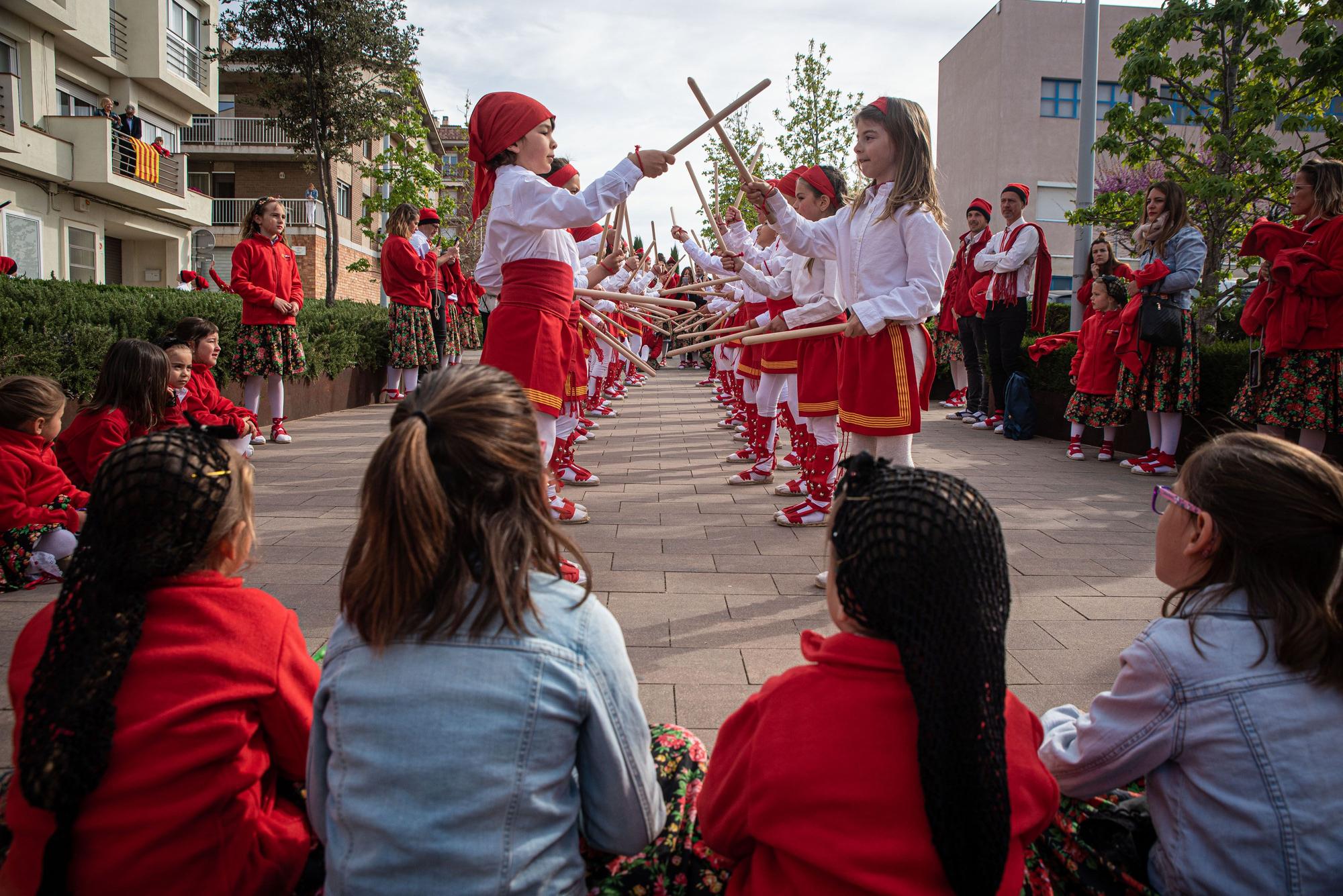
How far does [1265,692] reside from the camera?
154 centimetres

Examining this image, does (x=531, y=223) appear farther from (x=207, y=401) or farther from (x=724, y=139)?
(x=207, y=401)

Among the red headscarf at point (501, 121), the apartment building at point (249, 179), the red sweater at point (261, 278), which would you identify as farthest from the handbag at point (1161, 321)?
the apartment building at point (249, 179)

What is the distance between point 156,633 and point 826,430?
425cm

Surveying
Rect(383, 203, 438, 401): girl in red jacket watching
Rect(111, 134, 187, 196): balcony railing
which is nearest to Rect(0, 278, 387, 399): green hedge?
Rect(383, 203, 438, 401): girl in red jacket watching

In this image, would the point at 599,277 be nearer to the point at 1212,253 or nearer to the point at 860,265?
the point at 860,265

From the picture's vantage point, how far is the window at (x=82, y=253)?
20422mm

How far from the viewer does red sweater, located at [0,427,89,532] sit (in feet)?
12.5

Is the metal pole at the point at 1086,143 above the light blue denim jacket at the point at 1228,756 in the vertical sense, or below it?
above

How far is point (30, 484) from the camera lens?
391 centimetres

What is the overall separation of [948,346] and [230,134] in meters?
30.9

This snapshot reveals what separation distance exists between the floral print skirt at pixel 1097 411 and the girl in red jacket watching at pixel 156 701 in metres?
7.29

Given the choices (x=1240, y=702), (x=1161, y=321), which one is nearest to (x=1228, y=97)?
(x=1161, y=321)

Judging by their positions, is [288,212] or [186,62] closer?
[186,62]

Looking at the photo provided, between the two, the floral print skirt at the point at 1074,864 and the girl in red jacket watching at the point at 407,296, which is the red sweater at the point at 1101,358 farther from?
the girl in red jacket watching at the point at 407,296
